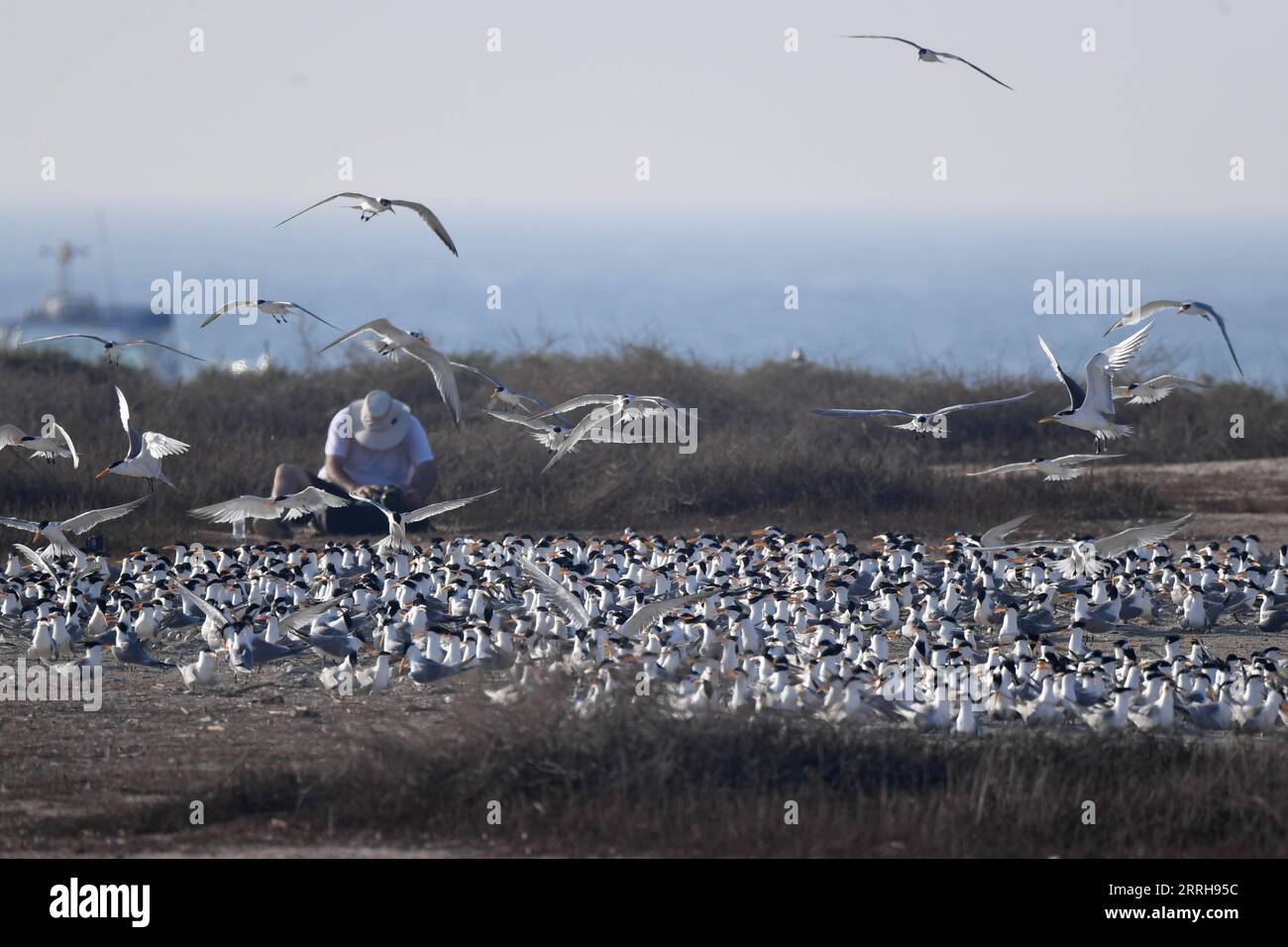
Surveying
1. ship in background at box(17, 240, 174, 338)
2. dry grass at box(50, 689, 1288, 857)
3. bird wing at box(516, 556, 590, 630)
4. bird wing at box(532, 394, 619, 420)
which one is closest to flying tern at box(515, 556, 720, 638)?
bird wing at box(516, 556, 590, 630)

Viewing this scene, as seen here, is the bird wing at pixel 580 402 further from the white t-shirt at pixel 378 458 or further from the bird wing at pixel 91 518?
the white t-shirt at pixel 378 458

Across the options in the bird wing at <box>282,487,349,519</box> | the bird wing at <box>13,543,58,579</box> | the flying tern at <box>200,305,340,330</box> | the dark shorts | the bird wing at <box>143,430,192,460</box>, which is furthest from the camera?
the dark shorts

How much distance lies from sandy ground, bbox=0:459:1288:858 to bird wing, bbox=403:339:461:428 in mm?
2714

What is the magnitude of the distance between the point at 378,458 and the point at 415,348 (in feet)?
10.9

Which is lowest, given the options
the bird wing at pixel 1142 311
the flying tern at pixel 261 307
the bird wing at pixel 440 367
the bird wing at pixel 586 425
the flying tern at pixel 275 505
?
the flying tern at pixel 275 505

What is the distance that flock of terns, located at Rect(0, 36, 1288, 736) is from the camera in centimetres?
966

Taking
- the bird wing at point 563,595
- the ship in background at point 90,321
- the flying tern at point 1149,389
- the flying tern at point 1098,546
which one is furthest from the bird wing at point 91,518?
the ship in background at point 90,321

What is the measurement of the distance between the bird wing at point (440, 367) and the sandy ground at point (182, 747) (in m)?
2.71

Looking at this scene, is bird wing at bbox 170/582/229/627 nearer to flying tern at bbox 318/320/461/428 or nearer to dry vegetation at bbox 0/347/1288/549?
flying tern at bbox 318/320/461/428

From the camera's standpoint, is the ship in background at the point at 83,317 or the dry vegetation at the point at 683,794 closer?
the dry vegetation at the point at 683,794

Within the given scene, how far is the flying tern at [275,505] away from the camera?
48.5 ft

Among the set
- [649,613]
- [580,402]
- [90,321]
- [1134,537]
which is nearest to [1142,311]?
[1134,537]

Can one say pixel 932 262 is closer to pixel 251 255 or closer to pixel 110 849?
pixel 251 255

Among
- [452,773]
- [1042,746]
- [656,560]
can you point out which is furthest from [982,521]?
[452,773]
